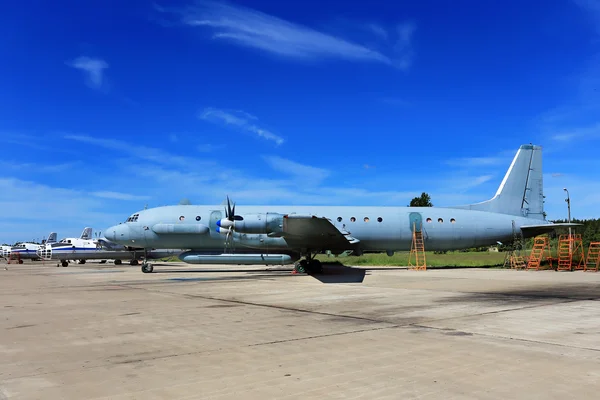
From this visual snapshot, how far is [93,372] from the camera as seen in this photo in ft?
18.6

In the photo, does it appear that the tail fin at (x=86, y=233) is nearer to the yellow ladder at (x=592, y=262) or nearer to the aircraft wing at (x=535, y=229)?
the aircraft wing at (x=535, y=229)

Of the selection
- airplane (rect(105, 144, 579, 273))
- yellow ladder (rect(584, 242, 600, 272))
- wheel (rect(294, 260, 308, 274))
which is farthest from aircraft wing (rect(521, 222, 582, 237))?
wheel (rect(294, 260, 308, 274))

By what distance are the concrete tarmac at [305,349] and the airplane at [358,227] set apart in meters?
12.7

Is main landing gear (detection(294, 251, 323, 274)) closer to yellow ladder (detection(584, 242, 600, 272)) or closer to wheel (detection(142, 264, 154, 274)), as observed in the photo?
wheel (detection(142, 264, 154, 274))

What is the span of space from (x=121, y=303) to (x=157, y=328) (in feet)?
15.6

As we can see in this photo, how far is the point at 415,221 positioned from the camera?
2798 centimetres

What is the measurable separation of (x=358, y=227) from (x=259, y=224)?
7.37 meters

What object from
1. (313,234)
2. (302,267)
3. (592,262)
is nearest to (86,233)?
(302,267)

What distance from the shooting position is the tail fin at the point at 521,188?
2972 centimetres

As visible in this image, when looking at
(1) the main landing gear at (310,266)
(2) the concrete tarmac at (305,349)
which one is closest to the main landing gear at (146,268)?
(1) the main landing gear at (310,266)

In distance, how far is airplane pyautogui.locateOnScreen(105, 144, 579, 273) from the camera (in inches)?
1016

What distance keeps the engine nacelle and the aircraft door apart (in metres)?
9.51

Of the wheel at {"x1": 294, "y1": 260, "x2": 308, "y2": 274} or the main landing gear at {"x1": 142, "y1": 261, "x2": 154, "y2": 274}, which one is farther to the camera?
the main landing gear at {"x1": 142, "y1": 261, "x2": 154, "y2": 274}

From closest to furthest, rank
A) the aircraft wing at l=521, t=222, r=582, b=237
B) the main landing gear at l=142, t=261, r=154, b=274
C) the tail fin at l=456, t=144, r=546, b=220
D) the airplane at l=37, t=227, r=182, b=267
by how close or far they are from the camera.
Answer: the main landing gear at l=142, t=261, r=154, b=274, the aircraft wing at l=521, t=222, r=582, b=237, the tail fin at l=456, t=144, r=546, b=220, the airplane at l=37, t=227, r=182, b=267
